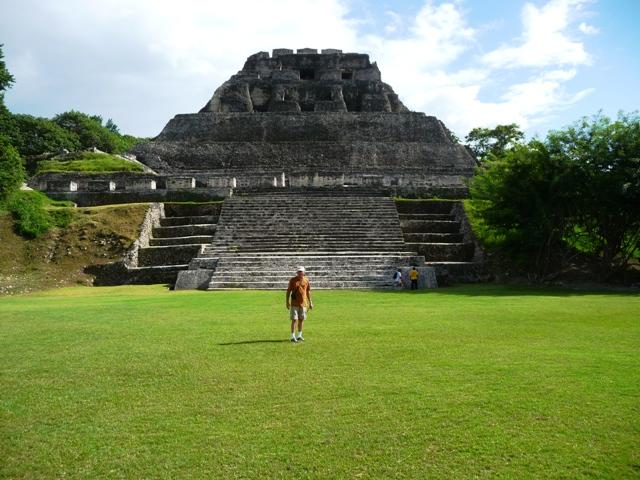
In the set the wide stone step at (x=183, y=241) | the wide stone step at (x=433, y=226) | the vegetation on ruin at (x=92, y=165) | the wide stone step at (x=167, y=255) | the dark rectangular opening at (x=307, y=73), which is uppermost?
the dark rectangular opening at (x=307, y=73)

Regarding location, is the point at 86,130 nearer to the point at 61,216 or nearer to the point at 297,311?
the point at 61,216

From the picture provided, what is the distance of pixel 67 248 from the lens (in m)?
17.3

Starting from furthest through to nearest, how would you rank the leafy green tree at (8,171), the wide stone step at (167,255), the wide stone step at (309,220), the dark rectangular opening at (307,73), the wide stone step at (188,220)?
the dark rectangular opening at (307,73), the wide stone step at (188,220), the wide stone step at (309,220), the leafy green tree at (8,171), the wide stone step at (167,255)

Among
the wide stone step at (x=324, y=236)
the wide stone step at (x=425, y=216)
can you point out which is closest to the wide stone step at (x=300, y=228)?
the wide stone step at (x=324, y=236)

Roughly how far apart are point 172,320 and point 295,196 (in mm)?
12636

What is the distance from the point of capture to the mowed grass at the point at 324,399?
343 cm

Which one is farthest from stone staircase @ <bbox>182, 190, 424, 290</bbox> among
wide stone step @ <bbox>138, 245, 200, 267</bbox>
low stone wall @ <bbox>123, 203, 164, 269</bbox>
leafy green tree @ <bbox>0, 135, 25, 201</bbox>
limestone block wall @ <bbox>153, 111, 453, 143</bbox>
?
limestone block wall @ <bbox>153, 111, 453, 143</bbox>

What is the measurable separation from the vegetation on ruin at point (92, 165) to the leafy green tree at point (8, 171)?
6.49m

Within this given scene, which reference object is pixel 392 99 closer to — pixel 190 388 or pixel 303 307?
pixel 303 307

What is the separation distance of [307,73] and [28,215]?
2551cm

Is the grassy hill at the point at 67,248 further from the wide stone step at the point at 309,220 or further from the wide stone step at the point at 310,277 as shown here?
the wide stone step at the point at 310,277

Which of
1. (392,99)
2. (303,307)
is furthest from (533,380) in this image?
(392,99)

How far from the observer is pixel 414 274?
1433 centimetres

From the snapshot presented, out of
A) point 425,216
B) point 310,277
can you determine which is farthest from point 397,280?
point 425,216
